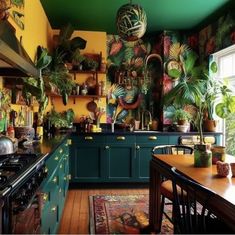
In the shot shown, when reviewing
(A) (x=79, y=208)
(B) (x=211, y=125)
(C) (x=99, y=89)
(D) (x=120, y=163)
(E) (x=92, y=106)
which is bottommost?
(A) (x=79, y=208)

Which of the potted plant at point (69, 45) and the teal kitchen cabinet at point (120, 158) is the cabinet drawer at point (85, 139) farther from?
the potted plant at point (69, 45)

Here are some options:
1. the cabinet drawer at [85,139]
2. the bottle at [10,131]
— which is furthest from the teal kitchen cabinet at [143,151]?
the bottle at [10,131]

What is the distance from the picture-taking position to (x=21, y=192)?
4.40ft

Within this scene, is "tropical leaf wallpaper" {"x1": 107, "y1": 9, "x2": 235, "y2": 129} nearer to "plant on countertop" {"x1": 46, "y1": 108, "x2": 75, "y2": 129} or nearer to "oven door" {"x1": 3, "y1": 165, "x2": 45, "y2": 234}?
"plant on countertop" {"x1": 46, "y1": 108, "x2": 75, "y2": 129}

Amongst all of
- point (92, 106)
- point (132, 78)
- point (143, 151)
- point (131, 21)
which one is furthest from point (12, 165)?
point (132, 78)

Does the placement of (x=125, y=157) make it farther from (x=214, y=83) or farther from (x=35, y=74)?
(x=35, y=74)

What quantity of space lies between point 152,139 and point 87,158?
108 centimetres

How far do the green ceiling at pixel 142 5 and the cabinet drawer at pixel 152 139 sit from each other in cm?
186

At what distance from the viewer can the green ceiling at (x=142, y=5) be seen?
155 inches

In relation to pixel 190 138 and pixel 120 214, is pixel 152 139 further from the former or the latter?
pixel 120 214

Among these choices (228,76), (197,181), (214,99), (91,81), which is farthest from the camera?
(91,81)

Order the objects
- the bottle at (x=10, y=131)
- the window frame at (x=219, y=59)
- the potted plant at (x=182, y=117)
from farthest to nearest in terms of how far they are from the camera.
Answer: the potted plant at (x=182, y=117) < the window frame at (x=219, y=59) < the bottle at (x=10, y=131)

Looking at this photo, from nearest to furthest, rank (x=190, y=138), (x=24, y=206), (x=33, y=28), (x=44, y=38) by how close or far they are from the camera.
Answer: (x=24, y=206) → (x=33, y=28) → (x=44, y=38) → (x=190, y=138)

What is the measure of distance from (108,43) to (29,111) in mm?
→ 2454
